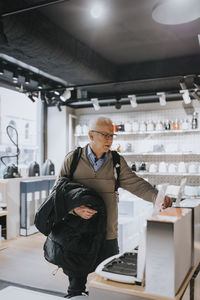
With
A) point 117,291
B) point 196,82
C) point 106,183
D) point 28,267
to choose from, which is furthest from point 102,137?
point 196,82

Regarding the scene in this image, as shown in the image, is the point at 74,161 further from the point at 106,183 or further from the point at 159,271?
the point at 159,271

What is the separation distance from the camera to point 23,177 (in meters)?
5.95

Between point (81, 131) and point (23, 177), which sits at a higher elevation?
point (81, 131)

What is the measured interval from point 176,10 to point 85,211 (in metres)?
2.32

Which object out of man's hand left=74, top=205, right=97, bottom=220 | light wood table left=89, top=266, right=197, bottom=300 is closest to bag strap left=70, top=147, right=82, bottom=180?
man's hand left=74, top=205, right=97, bottom=220

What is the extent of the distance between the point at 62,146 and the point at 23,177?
161 cm

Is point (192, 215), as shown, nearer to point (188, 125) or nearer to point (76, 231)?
point (76, 231)

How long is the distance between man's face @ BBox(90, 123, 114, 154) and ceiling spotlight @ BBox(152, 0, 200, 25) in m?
1.58

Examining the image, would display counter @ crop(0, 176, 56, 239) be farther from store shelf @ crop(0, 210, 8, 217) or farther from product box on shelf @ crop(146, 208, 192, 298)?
product box on shelf @ crop(146, 208, 192, 298)

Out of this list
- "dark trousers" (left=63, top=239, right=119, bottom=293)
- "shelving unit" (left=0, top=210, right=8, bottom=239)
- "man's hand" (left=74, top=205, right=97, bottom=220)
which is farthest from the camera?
"shelving unit" (left=0, top=210, right=8, bottom=239)

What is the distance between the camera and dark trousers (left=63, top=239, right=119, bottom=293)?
2.24m

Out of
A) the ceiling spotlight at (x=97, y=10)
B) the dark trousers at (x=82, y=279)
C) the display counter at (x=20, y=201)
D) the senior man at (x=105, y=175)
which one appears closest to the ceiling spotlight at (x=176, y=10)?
the ceiling spotlight at (x=97, y=10)

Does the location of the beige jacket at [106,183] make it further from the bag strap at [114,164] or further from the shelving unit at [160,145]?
the shelving unit at [160,145]

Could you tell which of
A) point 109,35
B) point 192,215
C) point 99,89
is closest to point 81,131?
point 99,89
